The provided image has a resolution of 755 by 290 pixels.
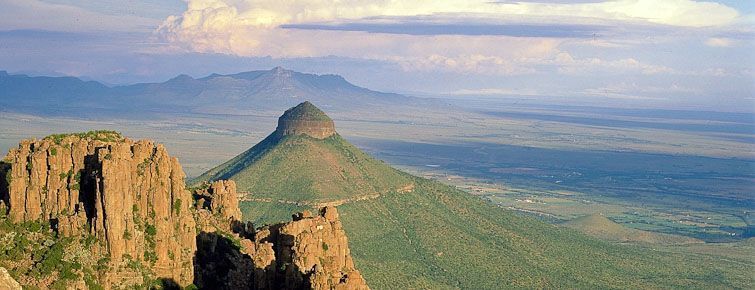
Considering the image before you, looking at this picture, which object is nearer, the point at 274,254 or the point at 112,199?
the point at 112,199

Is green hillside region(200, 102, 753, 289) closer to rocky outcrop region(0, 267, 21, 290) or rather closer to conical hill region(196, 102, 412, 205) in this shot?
conical hill region(196, 102, 412, 205)

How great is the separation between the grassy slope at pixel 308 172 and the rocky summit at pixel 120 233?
87887 millimetres

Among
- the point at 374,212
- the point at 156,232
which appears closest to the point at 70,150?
the point at 156,232

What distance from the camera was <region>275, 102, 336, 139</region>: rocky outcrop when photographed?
613 ft

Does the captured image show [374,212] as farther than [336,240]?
Yes

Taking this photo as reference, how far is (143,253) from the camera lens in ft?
216

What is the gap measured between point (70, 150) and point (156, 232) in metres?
8.04

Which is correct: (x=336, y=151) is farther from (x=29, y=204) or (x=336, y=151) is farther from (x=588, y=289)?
(x=29, y=204)

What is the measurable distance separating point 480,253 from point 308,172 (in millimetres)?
36532

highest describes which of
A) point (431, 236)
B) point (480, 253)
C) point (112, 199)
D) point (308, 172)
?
point (112, 199)

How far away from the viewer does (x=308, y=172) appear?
560ft

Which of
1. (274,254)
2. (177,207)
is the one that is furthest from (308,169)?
(177,207)

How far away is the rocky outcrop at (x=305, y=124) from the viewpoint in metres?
187

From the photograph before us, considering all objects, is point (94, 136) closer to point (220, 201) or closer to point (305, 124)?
point (220, 201)
